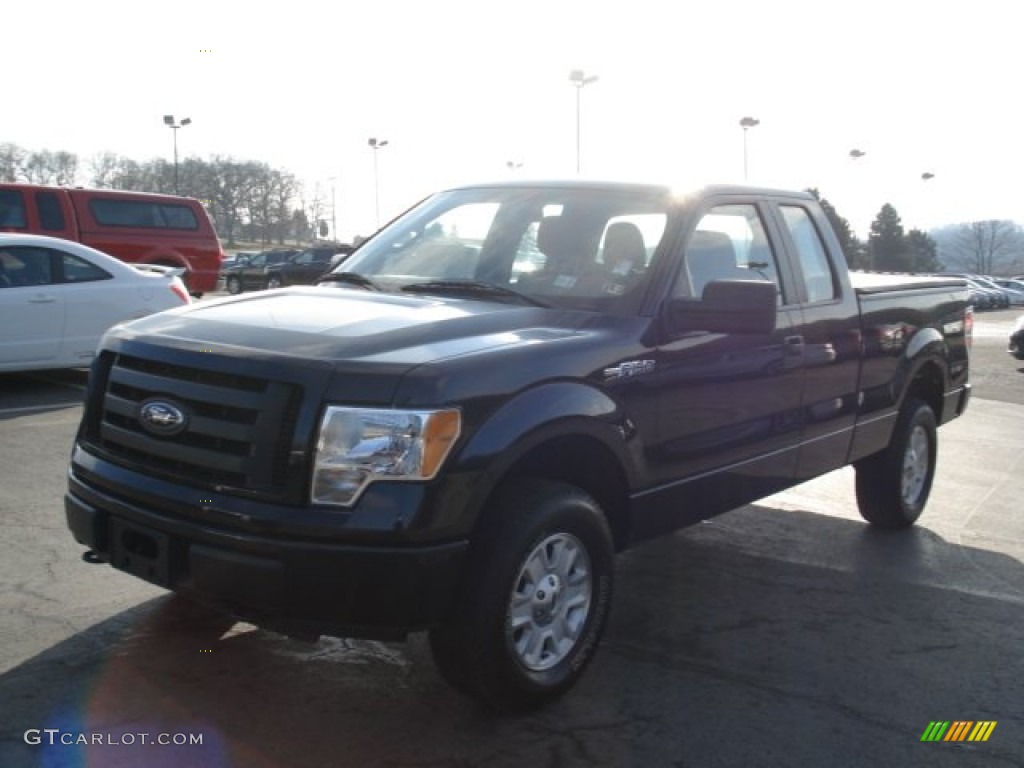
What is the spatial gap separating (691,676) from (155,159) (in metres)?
98.7

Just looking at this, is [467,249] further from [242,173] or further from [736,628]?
[242,173]

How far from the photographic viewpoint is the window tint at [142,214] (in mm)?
18031

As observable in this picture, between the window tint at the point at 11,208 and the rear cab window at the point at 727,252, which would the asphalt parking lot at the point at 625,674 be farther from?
the window tint at the point at 11,208

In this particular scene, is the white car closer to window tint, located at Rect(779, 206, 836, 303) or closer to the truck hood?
the truck hood

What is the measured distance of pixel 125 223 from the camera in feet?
60.3

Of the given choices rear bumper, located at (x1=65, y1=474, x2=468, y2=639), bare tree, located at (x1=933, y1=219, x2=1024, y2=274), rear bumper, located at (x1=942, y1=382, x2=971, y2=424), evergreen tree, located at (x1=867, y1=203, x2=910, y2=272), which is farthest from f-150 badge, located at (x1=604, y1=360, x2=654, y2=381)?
bare tree, located at (x1=933, y1=219, x2=1024, y2=274)

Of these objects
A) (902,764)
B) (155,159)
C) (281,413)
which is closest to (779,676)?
(902,764)

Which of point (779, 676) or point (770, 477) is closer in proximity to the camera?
point (779, 676)

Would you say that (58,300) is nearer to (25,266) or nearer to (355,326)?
(25,266)

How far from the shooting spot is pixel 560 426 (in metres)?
3.58

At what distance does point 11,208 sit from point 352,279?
13.6m

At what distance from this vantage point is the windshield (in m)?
4.28

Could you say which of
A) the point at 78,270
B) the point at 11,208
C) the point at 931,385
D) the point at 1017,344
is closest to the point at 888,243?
the point at 1017,344

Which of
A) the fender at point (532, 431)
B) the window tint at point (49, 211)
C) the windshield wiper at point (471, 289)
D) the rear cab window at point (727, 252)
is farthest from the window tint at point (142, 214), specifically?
the fender at point (532, 431)
